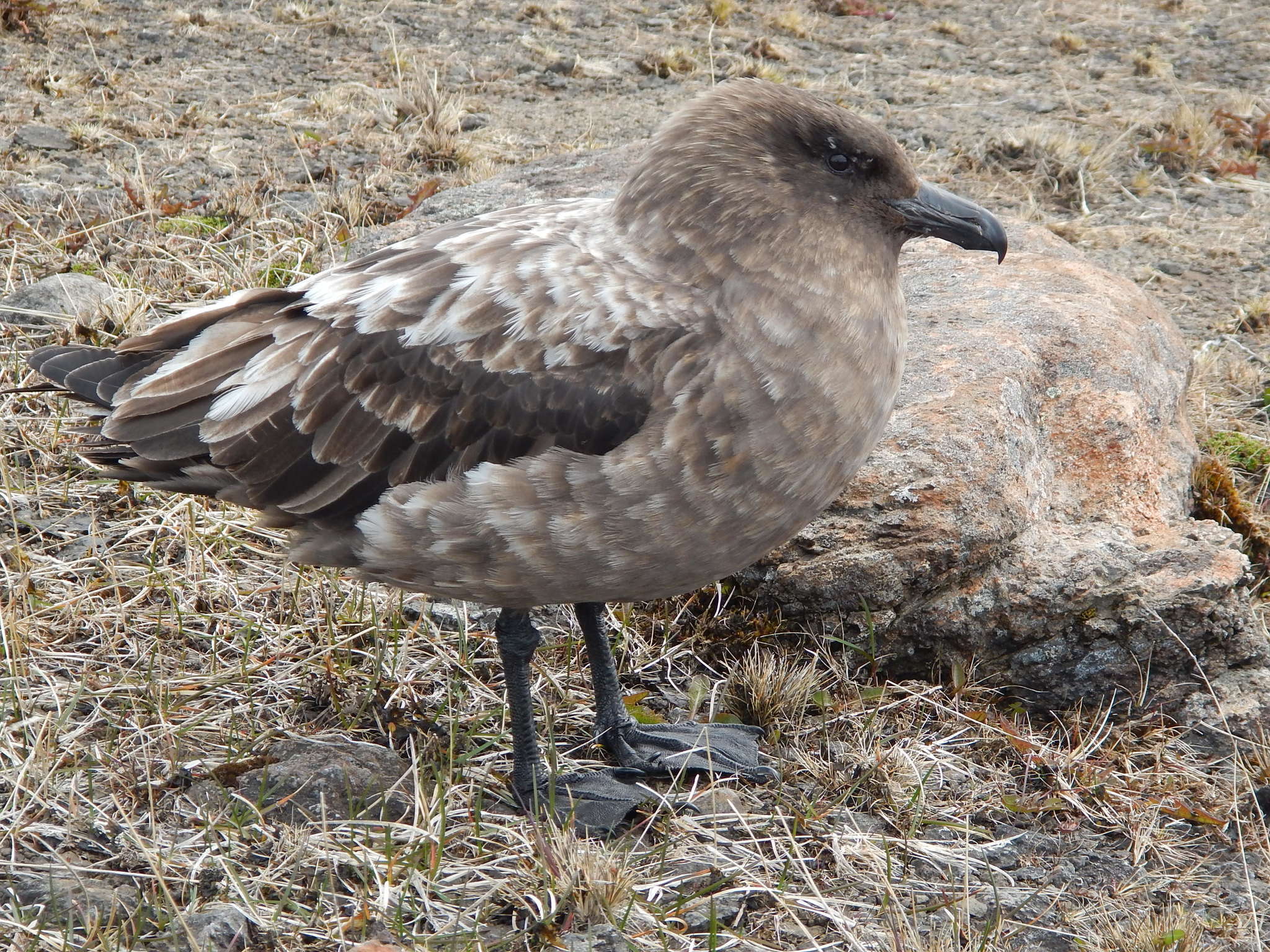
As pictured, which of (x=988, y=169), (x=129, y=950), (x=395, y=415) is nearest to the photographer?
(x=129, y=950)

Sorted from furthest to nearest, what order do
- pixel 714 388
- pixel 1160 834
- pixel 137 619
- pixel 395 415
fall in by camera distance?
pixel 137 619
pixel 1160 834
pixel 395 415
pixel 714 388

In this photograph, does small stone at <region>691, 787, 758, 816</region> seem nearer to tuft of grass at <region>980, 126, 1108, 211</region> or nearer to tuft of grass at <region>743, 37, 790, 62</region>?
tuft of grass at <region>980, 126, 1108, 211</region>

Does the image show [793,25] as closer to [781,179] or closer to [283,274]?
[283,274]

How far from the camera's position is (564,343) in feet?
10.1

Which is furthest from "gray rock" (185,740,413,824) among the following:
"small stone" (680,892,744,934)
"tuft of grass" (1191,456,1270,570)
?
"tuft of grass" (1191,456,1270,570)

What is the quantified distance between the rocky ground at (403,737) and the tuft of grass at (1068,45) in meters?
3.70

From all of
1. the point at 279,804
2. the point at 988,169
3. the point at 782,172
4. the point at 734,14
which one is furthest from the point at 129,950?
the point at 734,14

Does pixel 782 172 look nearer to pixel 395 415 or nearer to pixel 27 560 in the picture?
pixel 395 415

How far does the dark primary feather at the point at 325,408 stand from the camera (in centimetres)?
306

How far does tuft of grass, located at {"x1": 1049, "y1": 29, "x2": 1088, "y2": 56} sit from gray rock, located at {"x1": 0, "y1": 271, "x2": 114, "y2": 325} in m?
7.81

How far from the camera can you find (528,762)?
3416 mm

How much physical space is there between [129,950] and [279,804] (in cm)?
60

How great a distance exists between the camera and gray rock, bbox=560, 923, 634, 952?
2.89 metres

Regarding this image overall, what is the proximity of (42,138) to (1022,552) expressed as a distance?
5356 mm
